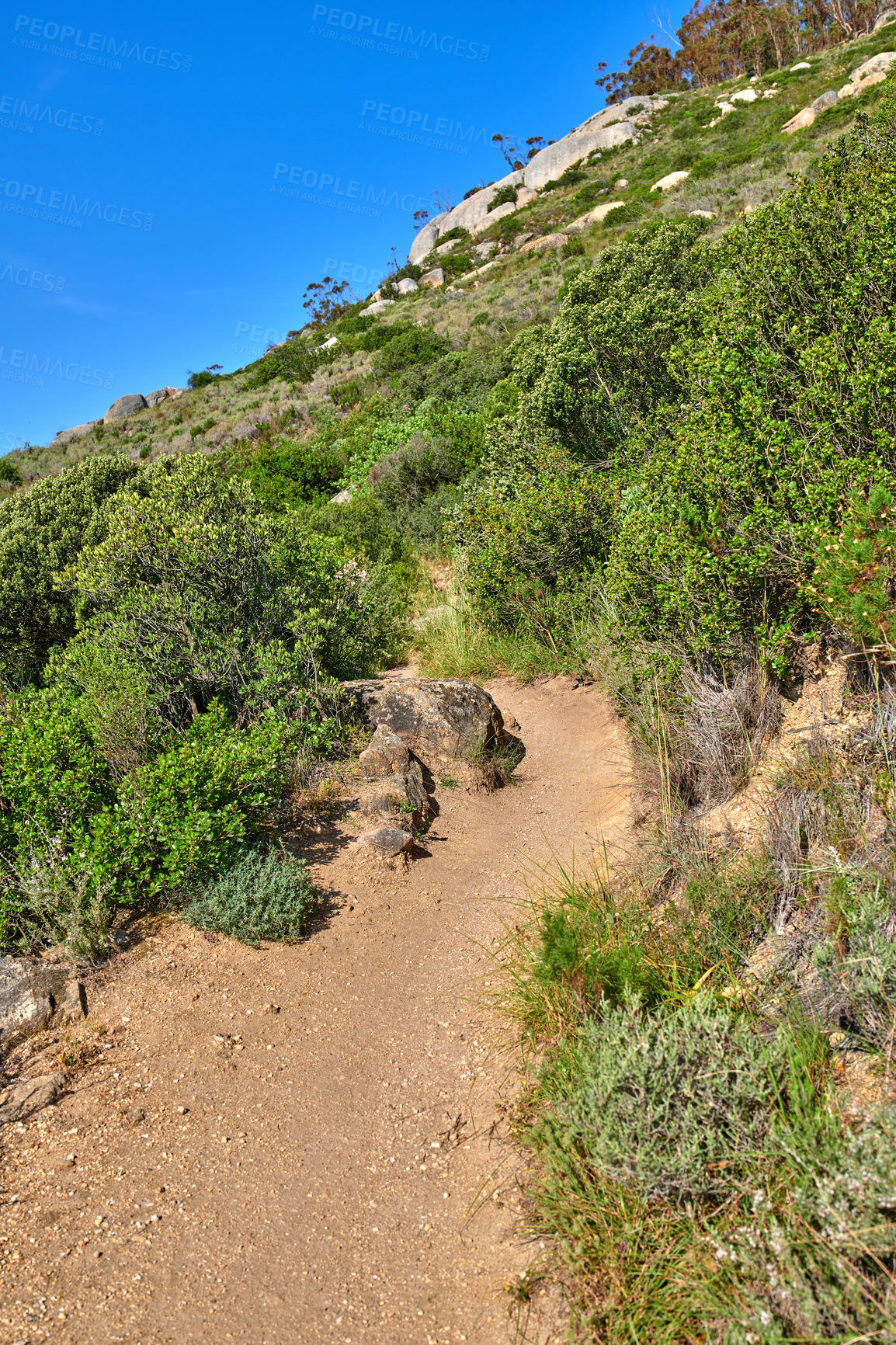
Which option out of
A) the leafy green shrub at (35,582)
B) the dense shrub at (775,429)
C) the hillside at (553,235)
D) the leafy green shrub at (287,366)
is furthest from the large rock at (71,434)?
the dense shrub at (775,429)

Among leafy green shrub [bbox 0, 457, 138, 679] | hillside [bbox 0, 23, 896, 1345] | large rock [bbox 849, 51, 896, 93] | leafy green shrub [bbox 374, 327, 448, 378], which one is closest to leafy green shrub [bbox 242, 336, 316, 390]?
leafy green shrub [bbox 374, 327, 448, 378]

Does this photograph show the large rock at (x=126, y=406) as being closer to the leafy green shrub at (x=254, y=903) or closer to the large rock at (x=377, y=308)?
A: the large rock at (x=377, y=308)

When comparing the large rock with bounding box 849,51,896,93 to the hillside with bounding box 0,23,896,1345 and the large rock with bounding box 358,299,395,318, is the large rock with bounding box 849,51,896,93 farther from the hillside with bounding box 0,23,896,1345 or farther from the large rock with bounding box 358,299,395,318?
the hillside with bounding box 0,23,896,1345

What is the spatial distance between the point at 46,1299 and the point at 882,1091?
109 inches

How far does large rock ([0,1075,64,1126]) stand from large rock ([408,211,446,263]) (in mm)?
56257

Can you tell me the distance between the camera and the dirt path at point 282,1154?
237 cm

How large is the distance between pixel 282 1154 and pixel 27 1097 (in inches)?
46.8

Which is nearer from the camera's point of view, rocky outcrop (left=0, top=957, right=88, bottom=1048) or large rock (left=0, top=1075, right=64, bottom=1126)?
large rock (left=0, top=1075, right=64, bottom=1126)

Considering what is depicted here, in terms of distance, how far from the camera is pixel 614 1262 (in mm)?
2137

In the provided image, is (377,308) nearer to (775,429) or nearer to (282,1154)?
(775,429)

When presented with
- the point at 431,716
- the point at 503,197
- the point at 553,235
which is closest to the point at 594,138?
the point at 503,197

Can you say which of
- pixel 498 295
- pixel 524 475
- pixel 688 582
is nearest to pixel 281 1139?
pixel 688 582

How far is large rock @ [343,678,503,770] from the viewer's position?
6883 mm

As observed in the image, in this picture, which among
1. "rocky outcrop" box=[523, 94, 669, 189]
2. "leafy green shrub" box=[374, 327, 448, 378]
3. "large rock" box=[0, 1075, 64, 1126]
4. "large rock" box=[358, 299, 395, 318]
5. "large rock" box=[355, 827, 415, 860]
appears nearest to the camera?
"large rock" box=[0, 1075, 64, 1126]
